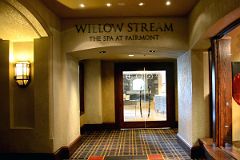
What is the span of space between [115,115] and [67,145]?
3.47 metres

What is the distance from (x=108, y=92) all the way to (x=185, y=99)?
12.1ft

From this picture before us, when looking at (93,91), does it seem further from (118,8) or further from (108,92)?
(118,8)

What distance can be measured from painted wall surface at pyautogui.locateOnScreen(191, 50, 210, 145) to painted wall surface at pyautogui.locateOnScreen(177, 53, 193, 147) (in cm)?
10

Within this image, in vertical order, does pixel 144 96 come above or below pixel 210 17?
below

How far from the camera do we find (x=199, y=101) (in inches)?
202

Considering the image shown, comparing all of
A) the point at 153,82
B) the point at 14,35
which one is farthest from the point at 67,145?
the point at 153,82

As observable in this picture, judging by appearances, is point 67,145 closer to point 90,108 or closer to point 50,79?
point 50,79

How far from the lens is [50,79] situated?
4793mm

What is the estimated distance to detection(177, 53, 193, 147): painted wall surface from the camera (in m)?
5.25

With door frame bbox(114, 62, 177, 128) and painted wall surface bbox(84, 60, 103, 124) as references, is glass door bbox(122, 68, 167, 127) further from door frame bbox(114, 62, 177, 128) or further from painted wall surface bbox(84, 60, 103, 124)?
painted wall surface bbox(84, 60, 103, 124)

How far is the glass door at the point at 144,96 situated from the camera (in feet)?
28.7

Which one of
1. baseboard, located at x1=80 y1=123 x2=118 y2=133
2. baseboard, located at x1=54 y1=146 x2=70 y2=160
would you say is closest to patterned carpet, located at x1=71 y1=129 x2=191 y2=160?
baseboard, located at x1=54 y1=146 x2=70 y2=160

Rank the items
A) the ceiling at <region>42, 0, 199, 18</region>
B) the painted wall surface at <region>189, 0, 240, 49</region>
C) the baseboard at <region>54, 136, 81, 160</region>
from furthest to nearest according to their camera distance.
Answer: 1. the baseboard at <region>54, 136, 81, 160</region>
2. the ceiling at <region>42, 0, 199, 18</region>
3. the painted wall surface at <region>189, 0, 240, 49</region>

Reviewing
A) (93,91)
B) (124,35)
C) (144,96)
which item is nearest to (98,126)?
(93,91)
